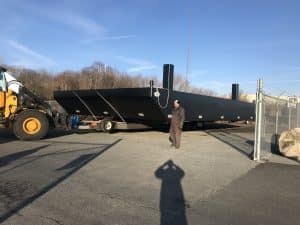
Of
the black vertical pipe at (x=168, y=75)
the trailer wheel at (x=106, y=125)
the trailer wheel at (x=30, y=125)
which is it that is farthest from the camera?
the black vertical pipe at (x=168, y=75)

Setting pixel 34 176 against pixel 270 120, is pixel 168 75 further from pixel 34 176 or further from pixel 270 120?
pixel 34 176

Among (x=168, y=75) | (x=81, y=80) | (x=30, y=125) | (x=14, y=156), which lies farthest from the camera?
(x=81, y=80)

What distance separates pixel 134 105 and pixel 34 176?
→ 8.88 metres

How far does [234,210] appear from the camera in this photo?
607 cm

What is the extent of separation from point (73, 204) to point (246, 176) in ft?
13.7

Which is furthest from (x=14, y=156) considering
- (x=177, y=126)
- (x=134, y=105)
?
(x=134, y=105)

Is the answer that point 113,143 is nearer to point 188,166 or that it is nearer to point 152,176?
point 188,166

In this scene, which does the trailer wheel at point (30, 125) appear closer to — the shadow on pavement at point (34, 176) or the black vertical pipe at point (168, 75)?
the shadow on pavement at point (34, 176)

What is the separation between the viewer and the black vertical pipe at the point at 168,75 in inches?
709

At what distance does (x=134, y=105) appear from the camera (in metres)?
16.6

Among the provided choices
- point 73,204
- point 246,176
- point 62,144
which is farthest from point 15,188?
point 62,144

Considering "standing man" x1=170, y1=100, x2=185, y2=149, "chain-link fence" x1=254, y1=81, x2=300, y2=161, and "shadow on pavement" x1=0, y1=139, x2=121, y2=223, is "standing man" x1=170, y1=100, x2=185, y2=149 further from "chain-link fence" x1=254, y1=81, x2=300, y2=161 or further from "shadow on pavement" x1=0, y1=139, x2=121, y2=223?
"chain-link fence" x1=254, y1=81, x2=300, y2=161

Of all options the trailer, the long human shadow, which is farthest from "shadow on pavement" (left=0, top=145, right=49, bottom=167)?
the trailer

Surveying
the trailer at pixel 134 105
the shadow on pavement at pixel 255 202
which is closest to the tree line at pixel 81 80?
the trailer at pixel 134 105
